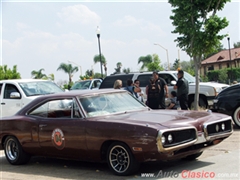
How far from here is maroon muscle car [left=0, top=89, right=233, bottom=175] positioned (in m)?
6.30

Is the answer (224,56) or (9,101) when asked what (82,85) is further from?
(224,56)

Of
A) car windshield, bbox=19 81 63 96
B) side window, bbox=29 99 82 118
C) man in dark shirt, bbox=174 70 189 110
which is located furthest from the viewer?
car windshield, bbox=19 81 63 96

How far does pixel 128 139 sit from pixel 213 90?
10075 millimetres

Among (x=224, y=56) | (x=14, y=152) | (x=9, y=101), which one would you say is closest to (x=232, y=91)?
(x=14, y=152)

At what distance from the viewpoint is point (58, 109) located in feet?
25.8

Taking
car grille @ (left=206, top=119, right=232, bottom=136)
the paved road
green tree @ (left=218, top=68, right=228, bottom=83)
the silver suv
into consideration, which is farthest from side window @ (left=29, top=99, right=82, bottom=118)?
green tree @ (left=218, top=68, right=228, bottom=83)

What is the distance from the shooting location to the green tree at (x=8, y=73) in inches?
1719

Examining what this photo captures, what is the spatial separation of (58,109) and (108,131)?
60.3 inches

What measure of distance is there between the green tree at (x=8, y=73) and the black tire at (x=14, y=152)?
119ft

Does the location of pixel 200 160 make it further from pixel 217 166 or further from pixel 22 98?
pixel 22 98

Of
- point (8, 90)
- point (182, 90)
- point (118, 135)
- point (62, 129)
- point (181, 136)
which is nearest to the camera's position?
point (181, 136)

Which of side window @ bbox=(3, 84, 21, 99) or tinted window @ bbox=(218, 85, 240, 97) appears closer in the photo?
tinted window @ bbox=(218, 85, 240, 97)

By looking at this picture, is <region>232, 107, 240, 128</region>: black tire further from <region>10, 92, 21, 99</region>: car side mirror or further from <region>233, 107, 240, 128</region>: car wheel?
<region>10, 92, 21, 99</region>: car side mirror

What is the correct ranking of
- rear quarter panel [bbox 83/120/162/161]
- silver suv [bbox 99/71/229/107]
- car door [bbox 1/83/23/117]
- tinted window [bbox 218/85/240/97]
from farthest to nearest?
silver suv [bbox 99/71/229/107], car door [bbox 1/83/23/117], tinted window [bbox 218/85/240/97], rear quarter panel [bbox 83/120/162/161]
